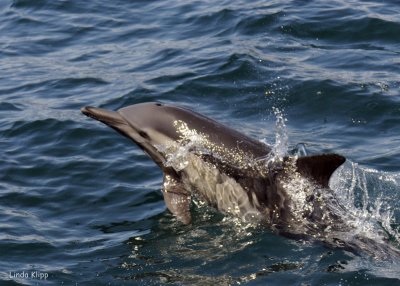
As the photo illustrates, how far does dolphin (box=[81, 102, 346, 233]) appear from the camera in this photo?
9617mm

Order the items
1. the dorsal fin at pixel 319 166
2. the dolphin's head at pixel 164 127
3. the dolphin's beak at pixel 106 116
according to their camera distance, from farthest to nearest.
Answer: the dolphin's beak at pixel 106 116, the dolphin's head at pixel 164 127, the dorsal fin at pixel 319 166

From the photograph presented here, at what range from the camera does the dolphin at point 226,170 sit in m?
9.62

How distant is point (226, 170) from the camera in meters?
10.0

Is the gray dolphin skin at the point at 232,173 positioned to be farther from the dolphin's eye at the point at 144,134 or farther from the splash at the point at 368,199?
the splash at the point at 368,199

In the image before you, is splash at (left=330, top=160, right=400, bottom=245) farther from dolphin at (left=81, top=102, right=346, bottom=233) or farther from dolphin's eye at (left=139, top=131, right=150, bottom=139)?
dolphin's eye at (left=139, top=131, right=150, bottom=139)

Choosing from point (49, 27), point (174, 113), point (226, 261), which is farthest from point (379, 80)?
point (49, 27)

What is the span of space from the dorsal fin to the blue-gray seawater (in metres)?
0.62

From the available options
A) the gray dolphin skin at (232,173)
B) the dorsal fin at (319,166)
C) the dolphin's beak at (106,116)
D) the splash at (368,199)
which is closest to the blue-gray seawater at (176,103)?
the splash at (368,199)

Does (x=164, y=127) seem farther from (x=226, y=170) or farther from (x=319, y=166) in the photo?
(x=319, y=166)

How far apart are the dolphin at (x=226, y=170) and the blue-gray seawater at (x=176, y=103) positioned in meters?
0.23

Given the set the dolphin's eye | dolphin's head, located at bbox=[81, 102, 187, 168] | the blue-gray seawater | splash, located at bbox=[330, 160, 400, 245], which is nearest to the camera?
the blue-gray seawater

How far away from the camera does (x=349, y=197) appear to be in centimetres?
1095

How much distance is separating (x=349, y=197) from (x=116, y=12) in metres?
9.92

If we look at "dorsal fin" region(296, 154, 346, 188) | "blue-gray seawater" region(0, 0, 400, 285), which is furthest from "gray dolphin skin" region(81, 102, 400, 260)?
"blue-gray seawater" region(0, 0, 400, 285)
